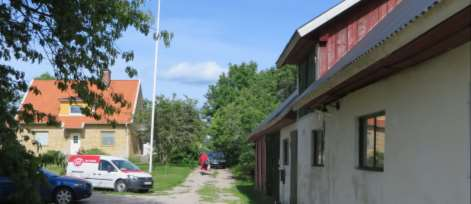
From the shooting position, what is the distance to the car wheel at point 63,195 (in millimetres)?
19938

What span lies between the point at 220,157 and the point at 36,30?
150ft

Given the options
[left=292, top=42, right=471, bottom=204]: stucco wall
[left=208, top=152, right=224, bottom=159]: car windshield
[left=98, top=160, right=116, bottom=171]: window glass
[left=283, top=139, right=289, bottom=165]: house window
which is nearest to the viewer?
[left=292, top=42, right=471, bottom=204]: stucco wall

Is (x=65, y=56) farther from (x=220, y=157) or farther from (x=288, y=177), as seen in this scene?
(x=220, y=157)

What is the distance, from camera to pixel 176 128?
48.5m

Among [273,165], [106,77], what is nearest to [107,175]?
[273,165]

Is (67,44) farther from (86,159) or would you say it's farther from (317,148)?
(86,159)

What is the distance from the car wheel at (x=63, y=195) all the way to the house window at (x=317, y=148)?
952cm

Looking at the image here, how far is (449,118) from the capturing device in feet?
18.9

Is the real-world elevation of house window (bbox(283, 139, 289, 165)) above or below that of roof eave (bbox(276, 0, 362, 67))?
below

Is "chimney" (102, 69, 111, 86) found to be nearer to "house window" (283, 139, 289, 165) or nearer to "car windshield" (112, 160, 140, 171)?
"house window" (283, 139, 289, 165)

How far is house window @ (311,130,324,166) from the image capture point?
1372cm

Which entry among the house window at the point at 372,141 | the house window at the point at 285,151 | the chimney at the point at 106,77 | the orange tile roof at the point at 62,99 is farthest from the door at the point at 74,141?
the house window at the point at 372,141

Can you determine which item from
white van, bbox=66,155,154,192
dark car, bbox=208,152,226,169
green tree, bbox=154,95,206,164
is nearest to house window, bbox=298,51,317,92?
white van, bbox=66,155,154,192

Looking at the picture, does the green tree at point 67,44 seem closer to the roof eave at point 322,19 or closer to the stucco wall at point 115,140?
the roof eave at point 322,19
